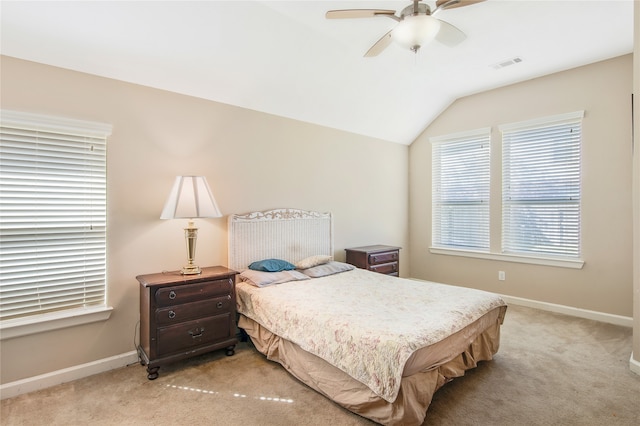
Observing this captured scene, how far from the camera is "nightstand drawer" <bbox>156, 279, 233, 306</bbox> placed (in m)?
2.48

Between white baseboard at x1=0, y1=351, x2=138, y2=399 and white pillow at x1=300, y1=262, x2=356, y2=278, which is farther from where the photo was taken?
white pillow at x1=300, y1=262, x2=356, y2=278

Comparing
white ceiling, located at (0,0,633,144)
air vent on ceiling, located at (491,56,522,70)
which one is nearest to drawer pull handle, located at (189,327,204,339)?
white ceiling, located at (0,0,633,144)

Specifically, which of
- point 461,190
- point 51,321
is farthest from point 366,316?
point 461,190

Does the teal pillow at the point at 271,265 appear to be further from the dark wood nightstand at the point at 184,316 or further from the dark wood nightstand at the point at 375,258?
the dark wood nightstand at the point at 375,258

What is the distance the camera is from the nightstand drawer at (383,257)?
4.23m

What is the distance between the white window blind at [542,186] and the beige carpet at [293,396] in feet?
4.69

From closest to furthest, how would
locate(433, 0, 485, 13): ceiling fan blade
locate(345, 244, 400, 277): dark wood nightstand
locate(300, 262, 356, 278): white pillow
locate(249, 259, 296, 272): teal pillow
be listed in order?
locate(433, 0, 485, 13): ceiling fan blade < locate(249, 259, 296, 272): teal pillow < locate(300, 262, 356, 278): white pillow < locate(345, 244, 400, 277): dark wood nightstand

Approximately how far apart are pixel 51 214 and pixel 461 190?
477 centimetres

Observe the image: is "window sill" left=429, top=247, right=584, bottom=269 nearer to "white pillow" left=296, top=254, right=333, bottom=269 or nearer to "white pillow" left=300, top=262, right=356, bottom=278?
"white pillow" left=300, top=262, right=356, bottom=278

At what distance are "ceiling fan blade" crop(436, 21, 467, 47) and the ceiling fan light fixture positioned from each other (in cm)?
13

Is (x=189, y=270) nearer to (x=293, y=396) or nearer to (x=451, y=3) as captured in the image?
(x=293, y=396)

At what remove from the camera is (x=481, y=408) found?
209 centimetres

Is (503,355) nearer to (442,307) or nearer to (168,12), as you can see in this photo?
(442,307)

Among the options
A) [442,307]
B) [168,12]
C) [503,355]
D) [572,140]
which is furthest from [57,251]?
[572,140]
